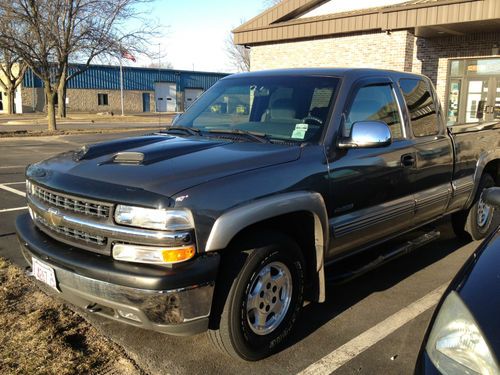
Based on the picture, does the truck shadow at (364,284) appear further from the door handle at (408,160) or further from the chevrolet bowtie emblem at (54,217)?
the chevrolet bowtie emblem at (54,217)

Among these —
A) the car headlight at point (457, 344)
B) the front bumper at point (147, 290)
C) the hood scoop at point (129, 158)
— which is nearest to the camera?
the car headlight at point (457, 344)

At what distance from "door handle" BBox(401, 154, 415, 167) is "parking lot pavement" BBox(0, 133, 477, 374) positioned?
1.12 metres

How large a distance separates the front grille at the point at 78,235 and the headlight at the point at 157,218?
9.0 inches

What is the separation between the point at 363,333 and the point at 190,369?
1301mm

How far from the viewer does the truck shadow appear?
→ 3729 mm

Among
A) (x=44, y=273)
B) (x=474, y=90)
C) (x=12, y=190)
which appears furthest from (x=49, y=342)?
(x=474, y=90)

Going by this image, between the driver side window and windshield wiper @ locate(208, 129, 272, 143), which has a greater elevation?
the driver side window

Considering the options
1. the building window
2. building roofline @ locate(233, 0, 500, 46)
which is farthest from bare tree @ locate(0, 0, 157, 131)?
the building window

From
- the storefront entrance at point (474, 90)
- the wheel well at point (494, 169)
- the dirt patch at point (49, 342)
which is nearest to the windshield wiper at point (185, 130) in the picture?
the dirt patch at point (49, 342)

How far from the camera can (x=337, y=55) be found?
17.0 m

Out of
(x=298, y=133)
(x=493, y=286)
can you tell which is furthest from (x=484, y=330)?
(x=298, y=133)

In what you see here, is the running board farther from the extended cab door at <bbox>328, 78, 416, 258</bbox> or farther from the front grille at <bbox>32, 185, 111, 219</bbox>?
the front grille at <bbox>32, 185, 111, 219</bbox>

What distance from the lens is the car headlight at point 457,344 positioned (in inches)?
67.3

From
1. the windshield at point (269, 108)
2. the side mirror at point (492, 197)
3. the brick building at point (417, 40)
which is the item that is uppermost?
the brick building at point (417, 40)
